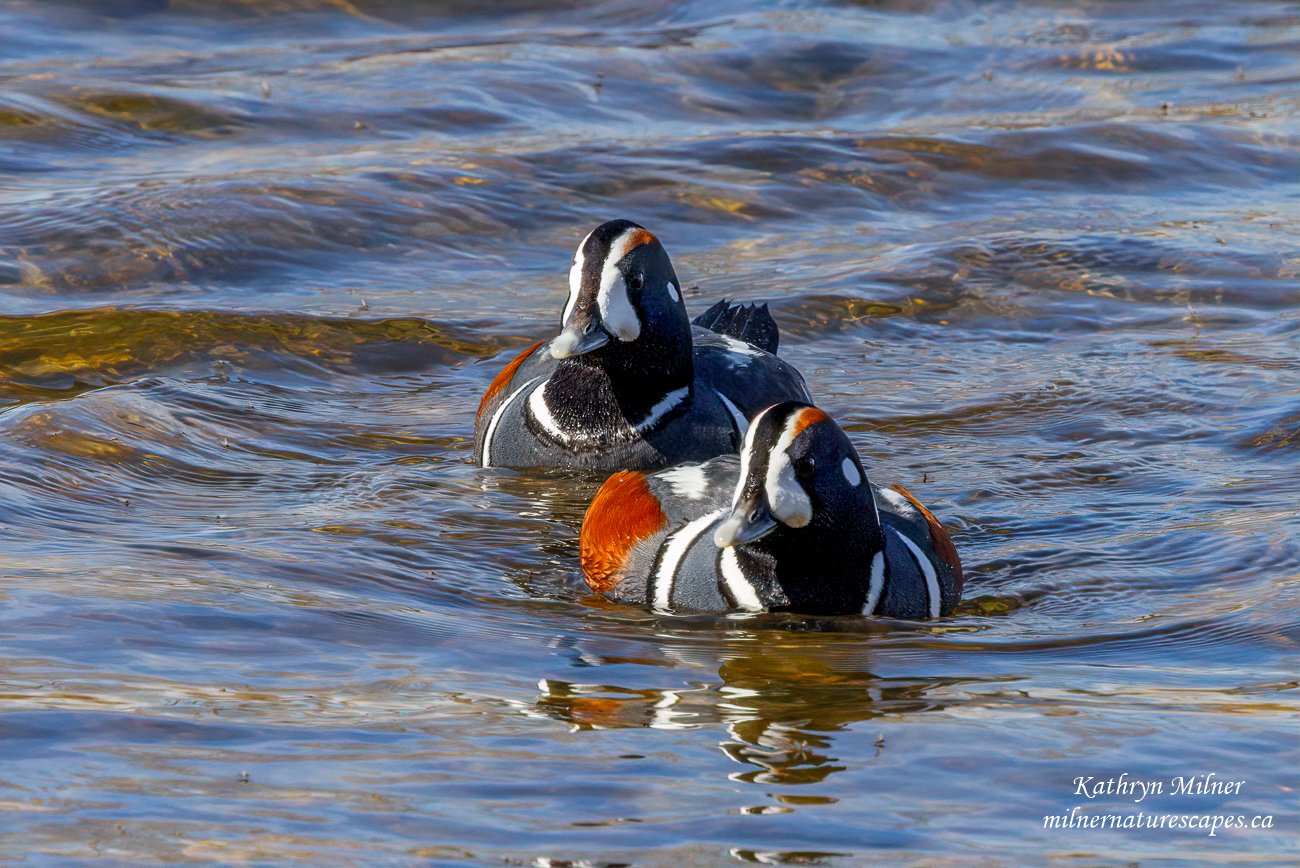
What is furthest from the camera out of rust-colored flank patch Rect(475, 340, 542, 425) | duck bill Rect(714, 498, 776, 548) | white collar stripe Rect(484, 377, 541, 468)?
rust-colored flank patch Rect(475, 340, 542, 425)

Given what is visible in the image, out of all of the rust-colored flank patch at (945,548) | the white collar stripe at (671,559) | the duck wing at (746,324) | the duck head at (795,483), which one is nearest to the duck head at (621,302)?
the duck wing at (746,324)

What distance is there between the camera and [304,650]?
583 centimetres

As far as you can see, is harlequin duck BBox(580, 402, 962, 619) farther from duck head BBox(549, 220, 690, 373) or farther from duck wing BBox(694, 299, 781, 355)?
duck wing BBox(694, 299, 781, 355)

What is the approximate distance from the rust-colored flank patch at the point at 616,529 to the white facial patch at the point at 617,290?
95 cm

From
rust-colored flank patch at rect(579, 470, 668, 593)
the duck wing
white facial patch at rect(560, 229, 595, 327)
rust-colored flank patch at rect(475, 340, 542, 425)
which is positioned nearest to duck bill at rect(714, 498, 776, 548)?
rust-colored flank patch at rect(579, 470, 668, 593)

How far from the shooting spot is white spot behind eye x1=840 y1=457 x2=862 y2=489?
622 centimetres

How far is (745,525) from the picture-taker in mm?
6020

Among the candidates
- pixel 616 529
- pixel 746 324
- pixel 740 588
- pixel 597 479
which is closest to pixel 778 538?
pixel 740 588

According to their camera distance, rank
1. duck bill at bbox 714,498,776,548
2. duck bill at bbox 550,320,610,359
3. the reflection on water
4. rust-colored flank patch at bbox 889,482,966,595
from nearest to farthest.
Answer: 1. the reflection on water
2. duck bill at bbox 714,498,776,548
3. rust-colored flank patch at bbox 889,482,966,595
4. duck bill at bbox 550,320,610,359

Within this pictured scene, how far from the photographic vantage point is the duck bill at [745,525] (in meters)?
→ 5.97

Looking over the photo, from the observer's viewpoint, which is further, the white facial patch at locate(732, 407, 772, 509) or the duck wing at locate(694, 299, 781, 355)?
the duck wing at locate(694, 299, 781, 355)

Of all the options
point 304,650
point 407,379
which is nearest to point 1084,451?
point 407,379

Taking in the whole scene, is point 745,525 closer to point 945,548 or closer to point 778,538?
point 778,538

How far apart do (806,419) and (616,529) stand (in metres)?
1.07
